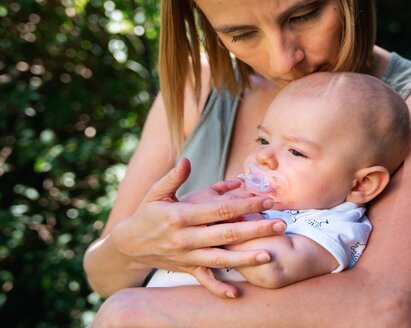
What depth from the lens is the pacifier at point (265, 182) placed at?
2230mm


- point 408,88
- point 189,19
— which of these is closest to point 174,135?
point 189,19

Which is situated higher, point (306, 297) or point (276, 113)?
point (276, 113)

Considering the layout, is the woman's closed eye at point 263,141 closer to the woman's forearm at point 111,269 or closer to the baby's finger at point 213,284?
the baby's finger at point 213,284

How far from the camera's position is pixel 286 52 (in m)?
2.29

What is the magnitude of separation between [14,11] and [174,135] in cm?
242

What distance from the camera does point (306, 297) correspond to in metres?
2.06

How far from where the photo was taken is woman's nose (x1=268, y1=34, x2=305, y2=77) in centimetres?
229

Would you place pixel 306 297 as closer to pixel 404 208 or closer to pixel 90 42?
pixel 404 208

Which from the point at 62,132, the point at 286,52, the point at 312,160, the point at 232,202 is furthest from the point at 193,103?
the point at 62,132

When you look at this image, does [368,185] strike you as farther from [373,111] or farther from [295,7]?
[295,7]

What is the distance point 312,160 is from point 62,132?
121 inches

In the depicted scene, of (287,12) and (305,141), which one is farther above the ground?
(287,12)

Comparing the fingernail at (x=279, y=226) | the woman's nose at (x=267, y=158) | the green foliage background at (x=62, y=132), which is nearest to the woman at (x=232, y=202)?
the fingernail at (x=279, y=226)

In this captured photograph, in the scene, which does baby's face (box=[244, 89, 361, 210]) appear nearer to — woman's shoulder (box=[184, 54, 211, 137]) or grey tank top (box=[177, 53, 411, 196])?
grey tank top (box=[177, 53, 411, 196])
